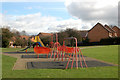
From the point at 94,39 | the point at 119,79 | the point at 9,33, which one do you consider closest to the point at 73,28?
the point at 94,39

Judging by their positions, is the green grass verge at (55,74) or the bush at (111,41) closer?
the green grass verge at (55,74)

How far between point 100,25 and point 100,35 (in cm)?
355

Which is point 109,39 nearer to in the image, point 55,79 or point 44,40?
point 44,40

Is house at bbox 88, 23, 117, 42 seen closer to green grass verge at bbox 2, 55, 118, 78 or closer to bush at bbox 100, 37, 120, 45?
bush at bbox 100, 37, 120, 45

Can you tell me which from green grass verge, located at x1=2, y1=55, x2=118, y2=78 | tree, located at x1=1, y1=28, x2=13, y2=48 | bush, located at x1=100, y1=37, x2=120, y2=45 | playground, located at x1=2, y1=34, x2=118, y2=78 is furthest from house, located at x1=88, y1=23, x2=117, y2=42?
green grass verge, located at x1=2, y1=55, x2=118, y2=78

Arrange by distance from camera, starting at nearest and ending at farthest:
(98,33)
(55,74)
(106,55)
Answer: (55,74) → (106,55) → (98,33)

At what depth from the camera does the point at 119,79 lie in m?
6.51

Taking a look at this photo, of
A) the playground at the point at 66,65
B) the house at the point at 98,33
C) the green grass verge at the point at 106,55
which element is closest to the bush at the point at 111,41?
the house at the point at 98,33

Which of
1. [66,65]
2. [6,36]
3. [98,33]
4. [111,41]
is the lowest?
[66,65]

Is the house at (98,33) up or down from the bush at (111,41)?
up

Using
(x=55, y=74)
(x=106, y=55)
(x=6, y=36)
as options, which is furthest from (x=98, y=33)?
(x=55, y=74)

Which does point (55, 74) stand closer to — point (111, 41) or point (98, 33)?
point (111, 41)

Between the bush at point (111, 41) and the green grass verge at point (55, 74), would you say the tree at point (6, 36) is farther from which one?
the green grass verge at point (55, 74)

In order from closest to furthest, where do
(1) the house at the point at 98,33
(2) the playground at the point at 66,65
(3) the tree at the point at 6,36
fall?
(2) the playground at the point at 66,65 → (3) the tree at the point at 6,36 → (1) the house at the point at 98,33
